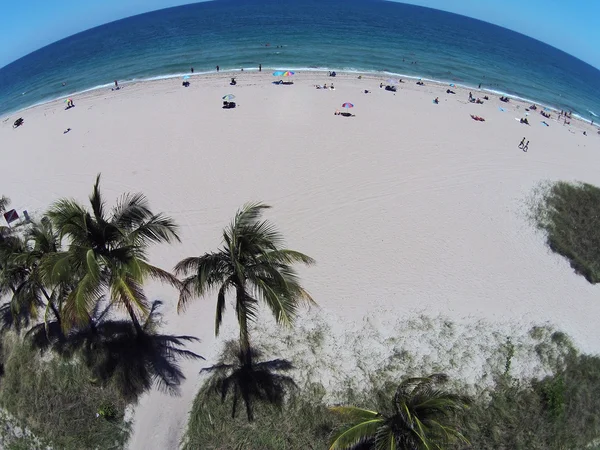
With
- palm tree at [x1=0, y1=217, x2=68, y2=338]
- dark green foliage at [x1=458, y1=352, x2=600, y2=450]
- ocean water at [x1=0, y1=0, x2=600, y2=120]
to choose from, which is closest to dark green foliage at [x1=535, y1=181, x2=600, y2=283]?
dark green foliage at [x1=458, y1=352, x2=600, y2=450]

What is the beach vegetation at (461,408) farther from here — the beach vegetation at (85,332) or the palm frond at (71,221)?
the palm frond at (71,221)

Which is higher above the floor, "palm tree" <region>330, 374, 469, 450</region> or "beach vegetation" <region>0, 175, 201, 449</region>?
"beach vegetation" <region>0, 175, 201, 449</region>

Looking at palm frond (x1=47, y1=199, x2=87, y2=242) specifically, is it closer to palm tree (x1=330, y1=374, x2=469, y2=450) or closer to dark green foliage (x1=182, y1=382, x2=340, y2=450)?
dark green foliage (x1=182, y1=382, x2=340, y2=450)

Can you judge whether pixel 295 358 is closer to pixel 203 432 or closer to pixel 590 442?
pixel 203 432

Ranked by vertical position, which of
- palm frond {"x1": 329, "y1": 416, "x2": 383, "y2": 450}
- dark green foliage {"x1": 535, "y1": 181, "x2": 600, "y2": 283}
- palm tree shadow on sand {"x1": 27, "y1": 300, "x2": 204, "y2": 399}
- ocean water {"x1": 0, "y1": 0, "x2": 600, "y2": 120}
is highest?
ocean water {"x1": 0, "y1": 0, "x2": 600, "y2": 120}

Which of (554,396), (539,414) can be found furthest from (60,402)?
(554,396)

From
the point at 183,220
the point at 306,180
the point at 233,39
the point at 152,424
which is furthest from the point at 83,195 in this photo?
the point at 233,39

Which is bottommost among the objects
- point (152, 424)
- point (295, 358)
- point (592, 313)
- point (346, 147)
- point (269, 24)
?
point (152, 424)

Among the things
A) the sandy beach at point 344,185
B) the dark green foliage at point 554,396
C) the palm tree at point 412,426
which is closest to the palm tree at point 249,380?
the sandy beach at point 344,185

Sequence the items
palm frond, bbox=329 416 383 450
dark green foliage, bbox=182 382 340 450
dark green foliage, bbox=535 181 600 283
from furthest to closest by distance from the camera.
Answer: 1. dark green foliage, bbox=535 181 600 283
2. dark green foliage, bbox=182 382 340 450
3. palm frond, bbox=329 416 383 450
